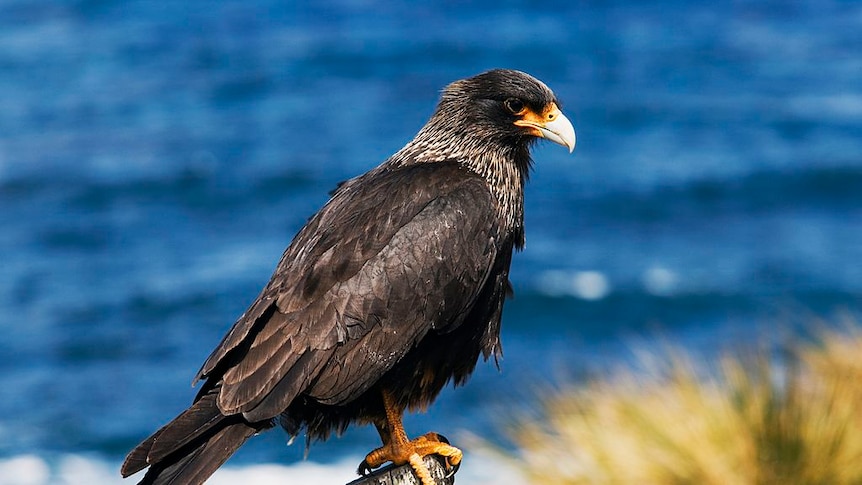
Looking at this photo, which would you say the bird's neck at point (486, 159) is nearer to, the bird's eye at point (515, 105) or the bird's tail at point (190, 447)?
the bird's eye at point (515, 105)

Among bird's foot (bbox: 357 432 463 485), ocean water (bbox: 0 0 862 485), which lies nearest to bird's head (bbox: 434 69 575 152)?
bird's foot (bbox: 357 432 463 485)

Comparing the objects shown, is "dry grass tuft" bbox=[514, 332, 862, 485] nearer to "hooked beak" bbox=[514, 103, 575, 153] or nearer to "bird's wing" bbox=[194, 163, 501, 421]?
"hooked beak" bbox=[514, 103, 575, 153]

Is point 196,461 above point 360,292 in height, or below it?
below

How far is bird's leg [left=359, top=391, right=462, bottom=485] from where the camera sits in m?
5.67

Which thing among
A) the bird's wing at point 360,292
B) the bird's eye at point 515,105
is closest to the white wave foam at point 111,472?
the bird's eye at point 515,105

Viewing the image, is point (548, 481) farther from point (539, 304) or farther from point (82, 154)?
point (82, 154)

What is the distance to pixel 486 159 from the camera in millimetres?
6355

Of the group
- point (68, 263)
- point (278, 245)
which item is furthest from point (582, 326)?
point (68, 263)

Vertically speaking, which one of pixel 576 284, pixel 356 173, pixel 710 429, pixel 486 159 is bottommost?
pixel 710 429

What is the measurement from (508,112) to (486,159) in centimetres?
27

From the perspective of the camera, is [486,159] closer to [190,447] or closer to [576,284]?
[190,447]

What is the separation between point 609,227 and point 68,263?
9.85 meters

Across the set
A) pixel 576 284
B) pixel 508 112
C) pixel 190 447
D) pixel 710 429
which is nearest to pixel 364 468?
pixel 190 447

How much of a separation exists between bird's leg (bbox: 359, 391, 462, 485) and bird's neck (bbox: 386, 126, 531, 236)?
3.53 feet
